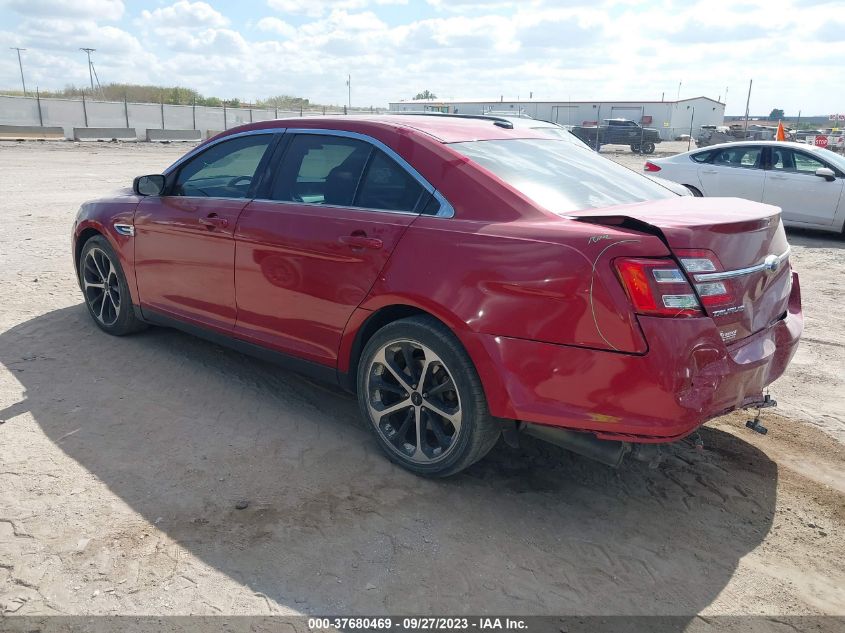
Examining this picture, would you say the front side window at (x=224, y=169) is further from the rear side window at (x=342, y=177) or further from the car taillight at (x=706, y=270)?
the car taillight at (x=706, y=270)

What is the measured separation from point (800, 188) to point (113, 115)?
Answer: 1444 inches

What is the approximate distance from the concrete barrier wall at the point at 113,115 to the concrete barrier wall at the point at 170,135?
3.41ft

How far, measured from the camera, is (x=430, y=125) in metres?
3.82

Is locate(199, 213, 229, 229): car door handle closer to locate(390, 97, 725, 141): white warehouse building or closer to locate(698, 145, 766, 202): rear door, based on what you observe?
locate(698, 145, 766, 202): rear door

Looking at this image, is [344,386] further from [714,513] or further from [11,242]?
[11,242]

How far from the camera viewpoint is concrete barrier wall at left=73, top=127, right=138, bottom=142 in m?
33.2

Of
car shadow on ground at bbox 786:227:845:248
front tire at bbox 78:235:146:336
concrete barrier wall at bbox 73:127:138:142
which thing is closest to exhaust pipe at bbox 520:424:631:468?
front tire at bbox 78:235:146:336

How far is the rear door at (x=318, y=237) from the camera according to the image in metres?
3.53

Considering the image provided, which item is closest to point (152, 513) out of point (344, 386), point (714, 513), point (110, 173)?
point (344, 386)

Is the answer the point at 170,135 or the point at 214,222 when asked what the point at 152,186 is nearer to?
the point at 214,222

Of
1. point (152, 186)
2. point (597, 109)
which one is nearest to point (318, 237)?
point (152, 186)

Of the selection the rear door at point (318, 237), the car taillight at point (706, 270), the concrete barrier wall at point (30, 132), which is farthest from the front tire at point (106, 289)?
the concrete barrier wall at point (30, 132)

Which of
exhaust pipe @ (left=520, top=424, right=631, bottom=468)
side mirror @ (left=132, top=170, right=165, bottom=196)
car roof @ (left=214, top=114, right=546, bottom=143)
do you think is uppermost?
car roof @ (left=214, top=114, right=546, bottom=143)

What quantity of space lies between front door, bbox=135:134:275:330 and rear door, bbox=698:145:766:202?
931cm
